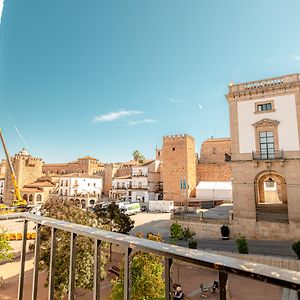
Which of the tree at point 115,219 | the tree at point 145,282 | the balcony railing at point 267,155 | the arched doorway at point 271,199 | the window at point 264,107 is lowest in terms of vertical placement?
the tree at point 145,282

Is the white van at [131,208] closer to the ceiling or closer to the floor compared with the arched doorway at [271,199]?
closer to the floor

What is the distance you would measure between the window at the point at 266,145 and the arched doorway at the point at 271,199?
1.28 m

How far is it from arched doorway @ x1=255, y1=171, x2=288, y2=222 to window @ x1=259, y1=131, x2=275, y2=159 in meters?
1.28

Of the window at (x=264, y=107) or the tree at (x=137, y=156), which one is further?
the tree at (x=137, y=156)

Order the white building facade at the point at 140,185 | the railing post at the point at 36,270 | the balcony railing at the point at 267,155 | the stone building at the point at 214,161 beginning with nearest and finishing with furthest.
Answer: the railing post at the point at 36,270
the balcony railing at the point at 267,155
the stone building at the point at 214,161
the white building facade at the point at 140,185

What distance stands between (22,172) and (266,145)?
5160cm

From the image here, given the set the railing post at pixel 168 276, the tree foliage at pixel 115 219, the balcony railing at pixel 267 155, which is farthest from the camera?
the balcony railing at pixel 267 155

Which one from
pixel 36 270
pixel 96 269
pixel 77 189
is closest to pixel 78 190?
pixel 77 189

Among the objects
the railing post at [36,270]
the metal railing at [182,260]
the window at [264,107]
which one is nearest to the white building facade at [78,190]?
the window at [264,107]

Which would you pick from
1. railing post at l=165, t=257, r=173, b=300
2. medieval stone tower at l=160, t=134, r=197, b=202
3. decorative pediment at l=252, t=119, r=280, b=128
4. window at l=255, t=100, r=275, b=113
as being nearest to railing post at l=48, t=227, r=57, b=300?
railing post at l=165, t=257, r=173, b=300

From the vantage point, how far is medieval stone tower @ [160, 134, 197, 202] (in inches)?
1558

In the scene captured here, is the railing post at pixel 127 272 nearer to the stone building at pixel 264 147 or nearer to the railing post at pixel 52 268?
the railing post at pixel 52 268

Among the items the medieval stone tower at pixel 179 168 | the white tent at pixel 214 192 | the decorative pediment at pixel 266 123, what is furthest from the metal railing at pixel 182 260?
the medieval stone tower at pixel 179 168

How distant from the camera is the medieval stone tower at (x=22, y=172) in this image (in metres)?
54.1
